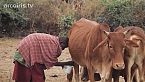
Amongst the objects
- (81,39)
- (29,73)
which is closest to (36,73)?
(29,73)

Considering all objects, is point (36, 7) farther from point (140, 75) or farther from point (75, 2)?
point (140, 75)

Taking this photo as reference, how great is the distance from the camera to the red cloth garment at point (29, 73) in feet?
26.1

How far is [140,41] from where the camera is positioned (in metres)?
8.10

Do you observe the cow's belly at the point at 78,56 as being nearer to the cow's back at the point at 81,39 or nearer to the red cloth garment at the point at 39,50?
the cow's back at the point at 81,39

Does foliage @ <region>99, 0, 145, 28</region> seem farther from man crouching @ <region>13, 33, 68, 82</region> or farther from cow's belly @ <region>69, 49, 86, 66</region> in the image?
man crouching @ <region>13, 33, 68, 82</region>

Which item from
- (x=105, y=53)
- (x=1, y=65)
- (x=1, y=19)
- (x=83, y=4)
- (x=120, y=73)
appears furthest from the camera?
(x=83, y=4)

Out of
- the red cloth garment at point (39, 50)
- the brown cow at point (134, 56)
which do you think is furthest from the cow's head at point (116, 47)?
the red cloth garment at point (39, 50)

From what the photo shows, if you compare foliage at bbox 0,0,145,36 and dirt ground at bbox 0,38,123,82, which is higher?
foliage at bbox 0,0,145,36

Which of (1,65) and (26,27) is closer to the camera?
(1,65)

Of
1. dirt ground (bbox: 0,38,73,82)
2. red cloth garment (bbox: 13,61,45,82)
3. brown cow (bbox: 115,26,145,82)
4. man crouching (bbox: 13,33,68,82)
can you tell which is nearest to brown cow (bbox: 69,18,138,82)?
brown cow (bbox: 115,26,145,82)

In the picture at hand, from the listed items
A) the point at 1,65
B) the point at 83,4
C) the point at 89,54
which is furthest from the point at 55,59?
the point at 83,4

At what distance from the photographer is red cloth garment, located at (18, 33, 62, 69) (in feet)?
26.1

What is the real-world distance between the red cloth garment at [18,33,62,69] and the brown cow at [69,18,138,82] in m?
0.71

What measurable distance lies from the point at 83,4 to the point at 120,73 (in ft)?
45.8
